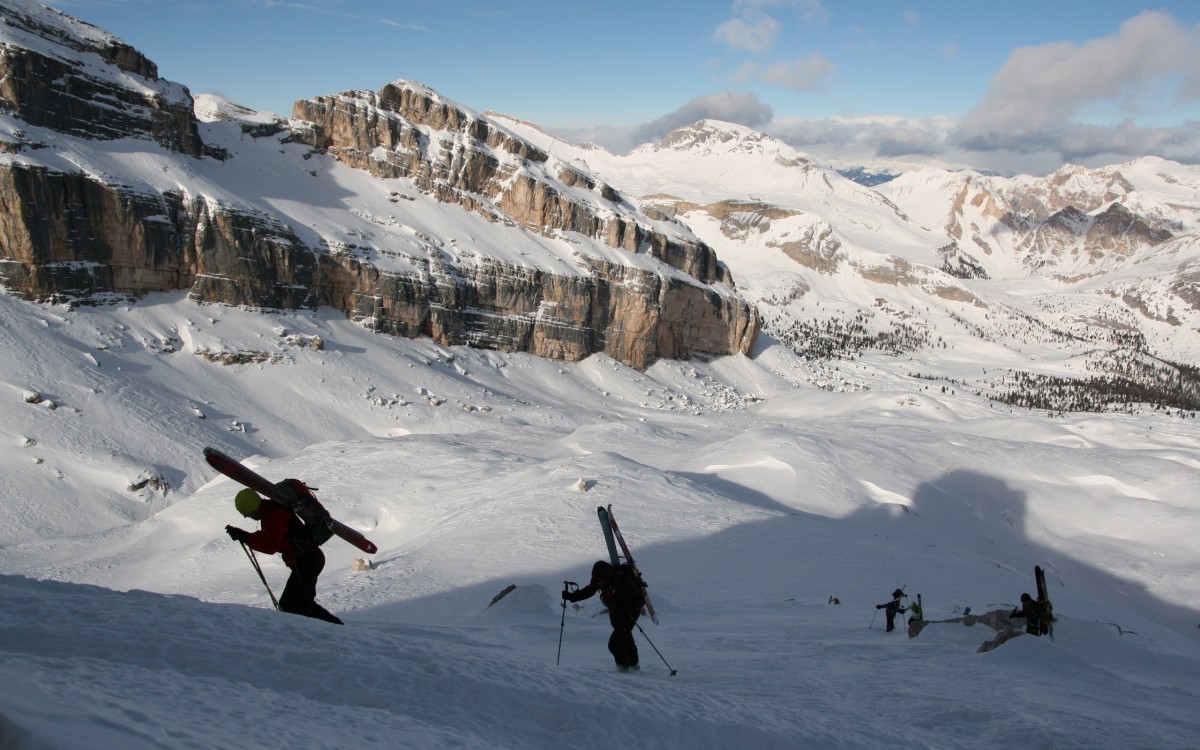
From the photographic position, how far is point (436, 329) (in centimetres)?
7112

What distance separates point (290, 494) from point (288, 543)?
22.3 inches

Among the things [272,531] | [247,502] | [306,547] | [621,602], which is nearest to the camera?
[247,502]

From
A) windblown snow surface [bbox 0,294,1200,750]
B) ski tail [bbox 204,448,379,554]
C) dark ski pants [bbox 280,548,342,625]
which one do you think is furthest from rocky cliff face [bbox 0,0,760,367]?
ski tail [bbox 204,448,379,554]

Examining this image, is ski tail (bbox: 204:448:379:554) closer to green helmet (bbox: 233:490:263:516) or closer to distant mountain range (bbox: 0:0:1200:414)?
green helmet (bbox: 233:490:263:516)

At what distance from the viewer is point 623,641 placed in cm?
838

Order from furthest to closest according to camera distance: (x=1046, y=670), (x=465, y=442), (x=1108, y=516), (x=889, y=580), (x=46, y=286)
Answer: (x=46, y=286) < (x=1108, y=516) < (x=465, y=442) < (x=889, y=580) < (x=1046, y=670)

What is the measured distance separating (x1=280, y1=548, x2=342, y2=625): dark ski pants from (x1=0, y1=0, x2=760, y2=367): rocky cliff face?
5267 centimetres

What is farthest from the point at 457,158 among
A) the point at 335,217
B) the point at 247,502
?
the point at 247,502

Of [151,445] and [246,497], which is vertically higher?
[246,497]

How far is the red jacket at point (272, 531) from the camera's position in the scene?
755 cm

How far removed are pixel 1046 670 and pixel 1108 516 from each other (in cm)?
4033

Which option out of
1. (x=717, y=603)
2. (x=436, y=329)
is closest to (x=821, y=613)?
(x=717, y=603)

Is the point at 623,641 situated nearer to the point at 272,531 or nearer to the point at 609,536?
the point at 609,536

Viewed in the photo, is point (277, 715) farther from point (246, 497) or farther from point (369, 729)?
point (246, 497)
